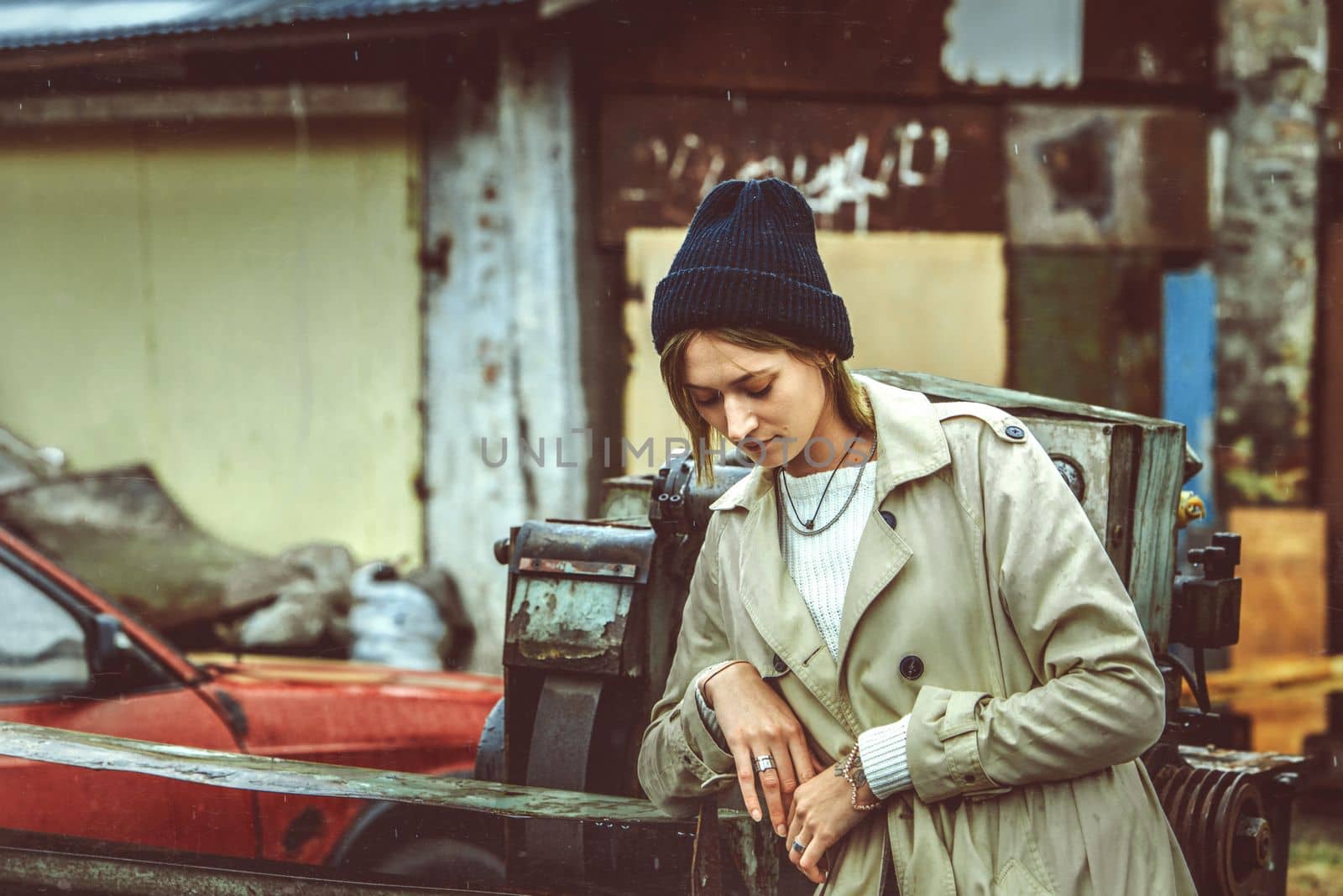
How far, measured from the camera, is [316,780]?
254cm

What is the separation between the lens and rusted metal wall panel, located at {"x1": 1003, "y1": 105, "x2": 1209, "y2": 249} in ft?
20.4

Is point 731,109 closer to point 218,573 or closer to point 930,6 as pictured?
point 930,6

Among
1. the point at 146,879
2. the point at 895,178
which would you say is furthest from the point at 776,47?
the point at 146,879

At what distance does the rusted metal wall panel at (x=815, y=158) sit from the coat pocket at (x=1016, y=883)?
4447 mm

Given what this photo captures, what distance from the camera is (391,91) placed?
6.45m

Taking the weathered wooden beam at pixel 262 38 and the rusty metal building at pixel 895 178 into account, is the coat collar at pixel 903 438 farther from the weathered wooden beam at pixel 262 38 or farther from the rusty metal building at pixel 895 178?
the weathered wooden beam at pixel 262 38

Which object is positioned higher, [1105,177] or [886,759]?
[1105,177]

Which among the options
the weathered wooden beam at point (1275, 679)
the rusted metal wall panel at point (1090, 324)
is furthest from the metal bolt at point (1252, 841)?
the rusted metal wall panel at point (1090, 324)

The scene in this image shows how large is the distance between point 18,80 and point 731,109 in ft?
12.2

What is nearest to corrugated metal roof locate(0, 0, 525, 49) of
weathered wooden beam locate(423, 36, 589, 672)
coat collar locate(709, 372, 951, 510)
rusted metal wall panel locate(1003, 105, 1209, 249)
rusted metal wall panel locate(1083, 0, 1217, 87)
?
weathered wooden beam locate(423, 36, 589, 672)

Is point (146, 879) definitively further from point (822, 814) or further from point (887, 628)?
point (887, 628)

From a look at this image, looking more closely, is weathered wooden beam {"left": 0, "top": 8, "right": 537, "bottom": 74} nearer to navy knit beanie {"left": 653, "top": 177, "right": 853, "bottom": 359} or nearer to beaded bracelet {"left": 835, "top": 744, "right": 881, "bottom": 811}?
navy knit beanie {"left": 653, "top": 177, "right": 853, "bottom": 359}

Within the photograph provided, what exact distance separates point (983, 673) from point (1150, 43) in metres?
5.19

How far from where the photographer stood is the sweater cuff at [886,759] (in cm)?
179
